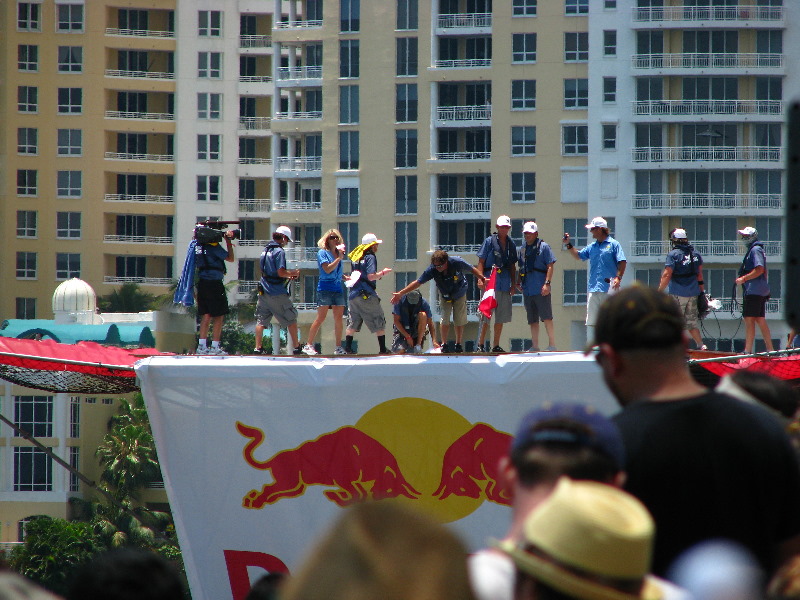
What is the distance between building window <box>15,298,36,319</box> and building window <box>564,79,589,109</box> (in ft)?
124

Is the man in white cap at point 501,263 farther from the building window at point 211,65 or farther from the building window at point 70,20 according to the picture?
the building window at point 70,20

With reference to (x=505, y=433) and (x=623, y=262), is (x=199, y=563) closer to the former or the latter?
(x=505, y=433)

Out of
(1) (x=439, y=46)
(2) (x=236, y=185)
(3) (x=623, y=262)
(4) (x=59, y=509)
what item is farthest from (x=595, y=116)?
(3) (x=623, y=262)

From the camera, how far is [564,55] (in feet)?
203

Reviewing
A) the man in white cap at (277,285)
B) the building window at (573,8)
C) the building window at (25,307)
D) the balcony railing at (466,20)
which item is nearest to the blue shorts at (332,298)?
the man in white cap at (277,285)

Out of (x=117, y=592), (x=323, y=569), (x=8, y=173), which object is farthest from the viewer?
(x=8, y=173)

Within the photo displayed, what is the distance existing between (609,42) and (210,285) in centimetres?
4707

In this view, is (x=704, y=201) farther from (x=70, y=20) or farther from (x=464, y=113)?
(x=70, y=20)

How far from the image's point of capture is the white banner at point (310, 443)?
1341cm

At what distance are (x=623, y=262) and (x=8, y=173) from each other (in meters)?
69.1

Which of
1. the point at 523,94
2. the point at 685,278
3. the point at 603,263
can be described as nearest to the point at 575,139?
the point at 523,94

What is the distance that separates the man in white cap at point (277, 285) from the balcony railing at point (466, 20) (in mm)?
48007

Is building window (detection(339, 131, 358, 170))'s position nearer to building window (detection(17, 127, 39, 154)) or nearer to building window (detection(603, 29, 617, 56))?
building window (detection(603, 29, 617, 56))

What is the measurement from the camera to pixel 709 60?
60.7m
